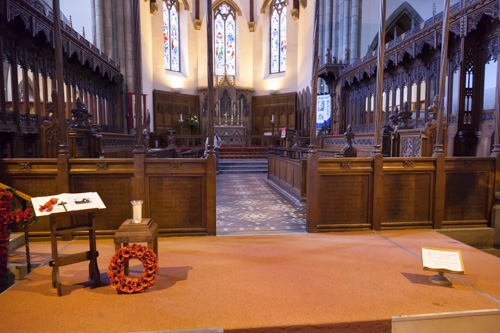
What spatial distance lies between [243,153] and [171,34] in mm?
9223

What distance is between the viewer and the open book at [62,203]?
8.30 ft

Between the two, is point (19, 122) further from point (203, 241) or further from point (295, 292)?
point (295, 292)

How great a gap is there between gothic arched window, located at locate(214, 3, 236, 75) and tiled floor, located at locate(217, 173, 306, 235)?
13952mm

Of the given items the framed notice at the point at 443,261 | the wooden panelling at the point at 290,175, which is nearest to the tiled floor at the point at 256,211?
the wooden panelling at the point at 290,175

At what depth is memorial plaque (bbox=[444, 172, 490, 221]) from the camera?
4445mm

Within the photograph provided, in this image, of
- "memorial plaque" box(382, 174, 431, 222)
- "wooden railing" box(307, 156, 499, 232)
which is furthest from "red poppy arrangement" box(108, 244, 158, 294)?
"memorial plaque" box(382, 174, 431, 222)

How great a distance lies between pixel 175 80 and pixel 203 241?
16.3 meters

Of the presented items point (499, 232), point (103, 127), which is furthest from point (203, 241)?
point (103, 127)

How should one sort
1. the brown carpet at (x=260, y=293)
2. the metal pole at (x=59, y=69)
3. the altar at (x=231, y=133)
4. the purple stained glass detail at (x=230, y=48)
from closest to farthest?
the brown carpet at (x=260, y=293) < the metal pole at (x=59, y=69) < the altar at (x=231, y=133) < the purple stained glass detail at (x=230, y=48)

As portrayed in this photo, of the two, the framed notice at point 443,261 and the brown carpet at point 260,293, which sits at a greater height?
the framed notice at point 443,261

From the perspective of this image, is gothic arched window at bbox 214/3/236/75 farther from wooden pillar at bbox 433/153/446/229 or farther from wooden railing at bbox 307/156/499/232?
wooden pillar at bbox 433/153/446/229

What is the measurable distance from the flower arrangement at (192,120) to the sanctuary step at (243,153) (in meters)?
3.81

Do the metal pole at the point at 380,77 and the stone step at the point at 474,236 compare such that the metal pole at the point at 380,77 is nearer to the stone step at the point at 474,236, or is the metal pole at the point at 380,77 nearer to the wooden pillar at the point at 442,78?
the wooden pillar at the point at 442,78

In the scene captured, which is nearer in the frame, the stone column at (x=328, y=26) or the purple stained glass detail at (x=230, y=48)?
the stone column at (x=328, y=26)
